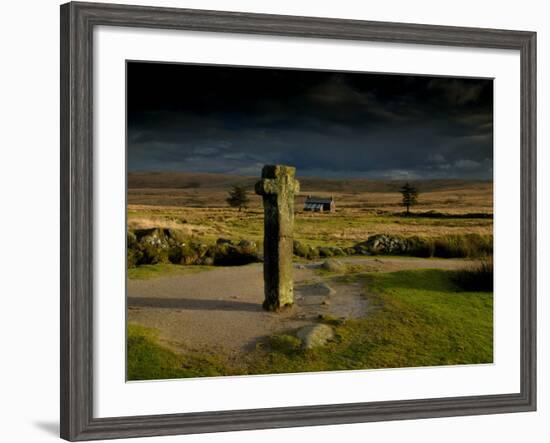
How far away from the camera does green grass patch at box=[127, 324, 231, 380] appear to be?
9211mm

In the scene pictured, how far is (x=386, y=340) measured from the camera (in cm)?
1005

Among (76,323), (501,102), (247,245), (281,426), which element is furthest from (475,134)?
(76,323)

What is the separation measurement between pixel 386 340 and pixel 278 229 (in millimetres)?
1498

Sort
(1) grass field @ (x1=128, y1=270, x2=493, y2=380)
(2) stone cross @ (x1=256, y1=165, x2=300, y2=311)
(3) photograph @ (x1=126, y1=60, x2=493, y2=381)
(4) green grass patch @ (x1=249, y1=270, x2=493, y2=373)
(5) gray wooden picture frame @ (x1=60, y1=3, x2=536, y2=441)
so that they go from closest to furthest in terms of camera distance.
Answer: (5) gray wooden picture frame @ (x1=60, y1=3, x2=536, y2=441) < (1) grass field @ (x1=128, y1=270, x2=493, y2=380) < (3) photograph @ (x1=126, y1=60, x2=493, y2=381) < (4) green grass patch @ (x1=249, y1=270, x2=493, y2=373) < (2) stone cross @ (x1=256, y1=165, x2=300, y2=311)

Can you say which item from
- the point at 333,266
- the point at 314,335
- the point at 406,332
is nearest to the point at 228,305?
the point at 314,335

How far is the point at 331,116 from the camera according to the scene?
10.1 m

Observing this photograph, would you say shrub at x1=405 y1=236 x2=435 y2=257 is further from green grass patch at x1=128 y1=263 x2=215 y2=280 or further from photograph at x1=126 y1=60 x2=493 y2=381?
green grass patch at x1=128 y1=263 x2=215 y2=280

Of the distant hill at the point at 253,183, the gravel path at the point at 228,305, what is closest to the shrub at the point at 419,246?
the gravel path at the point at 228,305

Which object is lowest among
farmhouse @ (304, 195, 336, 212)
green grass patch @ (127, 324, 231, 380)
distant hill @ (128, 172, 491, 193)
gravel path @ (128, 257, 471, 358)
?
green grass patch @ (127, 324, 231, 380)

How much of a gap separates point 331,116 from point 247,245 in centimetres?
151

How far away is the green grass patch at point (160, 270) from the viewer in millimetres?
9352

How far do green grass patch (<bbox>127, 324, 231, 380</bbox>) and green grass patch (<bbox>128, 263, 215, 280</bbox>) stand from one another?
1.51 feet

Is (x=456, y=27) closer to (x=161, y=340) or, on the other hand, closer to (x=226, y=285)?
(x=226, y=285)

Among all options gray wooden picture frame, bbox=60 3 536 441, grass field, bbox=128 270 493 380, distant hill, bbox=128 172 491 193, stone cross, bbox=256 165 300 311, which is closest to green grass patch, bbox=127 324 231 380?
grass field, bbox=128 270 493 380
